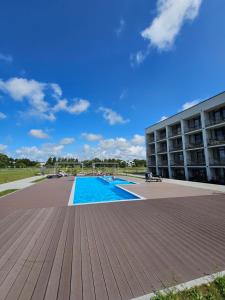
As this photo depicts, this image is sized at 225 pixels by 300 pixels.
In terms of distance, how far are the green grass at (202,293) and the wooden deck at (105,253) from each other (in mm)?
258

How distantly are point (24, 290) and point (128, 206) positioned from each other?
21.7ft

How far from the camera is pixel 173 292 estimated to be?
2.81m

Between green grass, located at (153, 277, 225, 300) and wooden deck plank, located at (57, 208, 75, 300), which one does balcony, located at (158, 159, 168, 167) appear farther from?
green grass, located at (153, 277, 225, 300)

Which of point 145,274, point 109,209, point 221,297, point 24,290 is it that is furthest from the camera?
point 109,209

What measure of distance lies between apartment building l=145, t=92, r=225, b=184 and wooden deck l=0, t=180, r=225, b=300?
17103 mm

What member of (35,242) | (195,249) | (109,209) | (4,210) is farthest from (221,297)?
(4,210)

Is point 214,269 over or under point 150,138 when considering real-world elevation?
under

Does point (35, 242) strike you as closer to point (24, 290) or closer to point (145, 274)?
point (24, 290)

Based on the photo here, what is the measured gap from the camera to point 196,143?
2572 centimetres

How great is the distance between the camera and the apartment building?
71.4 feet

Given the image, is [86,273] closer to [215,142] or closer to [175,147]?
[215,142]

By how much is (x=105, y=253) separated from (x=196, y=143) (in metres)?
25.2

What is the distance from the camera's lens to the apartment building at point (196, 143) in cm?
2177

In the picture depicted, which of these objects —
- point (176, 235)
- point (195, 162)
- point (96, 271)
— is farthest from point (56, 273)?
point (195, 162)
